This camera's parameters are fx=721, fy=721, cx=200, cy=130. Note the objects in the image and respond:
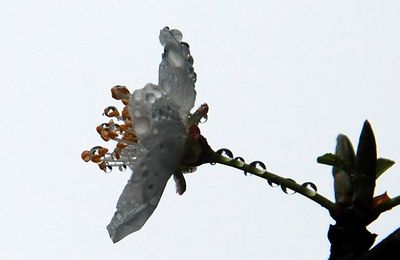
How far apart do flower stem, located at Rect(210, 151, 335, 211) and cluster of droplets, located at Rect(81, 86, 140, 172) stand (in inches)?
10.1

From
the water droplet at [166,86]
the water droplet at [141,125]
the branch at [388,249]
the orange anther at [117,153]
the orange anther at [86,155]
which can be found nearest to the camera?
the branch at [388,249]

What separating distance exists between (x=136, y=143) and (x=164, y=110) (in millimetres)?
247

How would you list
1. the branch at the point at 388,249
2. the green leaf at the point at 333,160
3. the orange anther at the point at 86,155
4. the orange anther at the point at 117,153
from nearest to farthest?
1. the branch at the point at 388,249
2. the green leaf at the point at 333,160
3. the orange anther at the point at 117,153
4. the orange anther at the point at 86,155

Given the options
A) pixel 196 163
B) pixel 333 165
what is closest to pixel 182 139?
pixel 196 163

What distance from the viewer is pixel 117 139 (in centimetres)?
201

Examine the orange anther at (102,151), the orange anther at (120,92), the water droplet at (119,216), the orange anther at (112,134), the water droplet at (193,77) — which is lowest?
the water droplet at (119,216)

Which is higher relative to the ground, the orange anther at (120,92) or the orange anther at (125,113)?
the orange anther at (120,92)

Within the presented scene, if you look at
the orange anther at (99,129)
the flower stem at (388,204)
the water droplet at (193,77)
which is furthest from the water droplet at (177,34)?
the flower stem at (388,204)

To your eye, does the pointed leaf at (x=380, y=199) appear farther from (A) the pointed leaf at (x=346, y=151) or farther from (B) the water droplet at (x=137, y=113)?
(B) the water droplet at (x=137, y=113)

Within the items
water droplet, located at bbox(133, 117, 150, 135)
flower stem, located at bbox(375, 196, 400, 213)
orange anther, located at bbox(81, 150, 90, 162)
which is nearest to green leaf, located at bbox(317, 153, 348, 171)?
flower stem, located at bbox(375, 196, 400, 213)

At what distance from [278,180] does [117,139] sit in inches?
19.2

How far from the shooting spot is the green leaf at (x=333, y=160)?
5.78ft

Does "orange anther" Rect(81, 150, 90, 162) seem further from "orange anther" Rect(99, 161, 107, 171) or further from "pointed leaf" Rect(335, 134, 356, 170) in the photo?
"pointed leaf" Rect(335, 134, 356, 170)

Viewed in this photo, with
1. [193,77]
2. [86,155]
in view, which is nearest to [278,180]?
[193,77]
